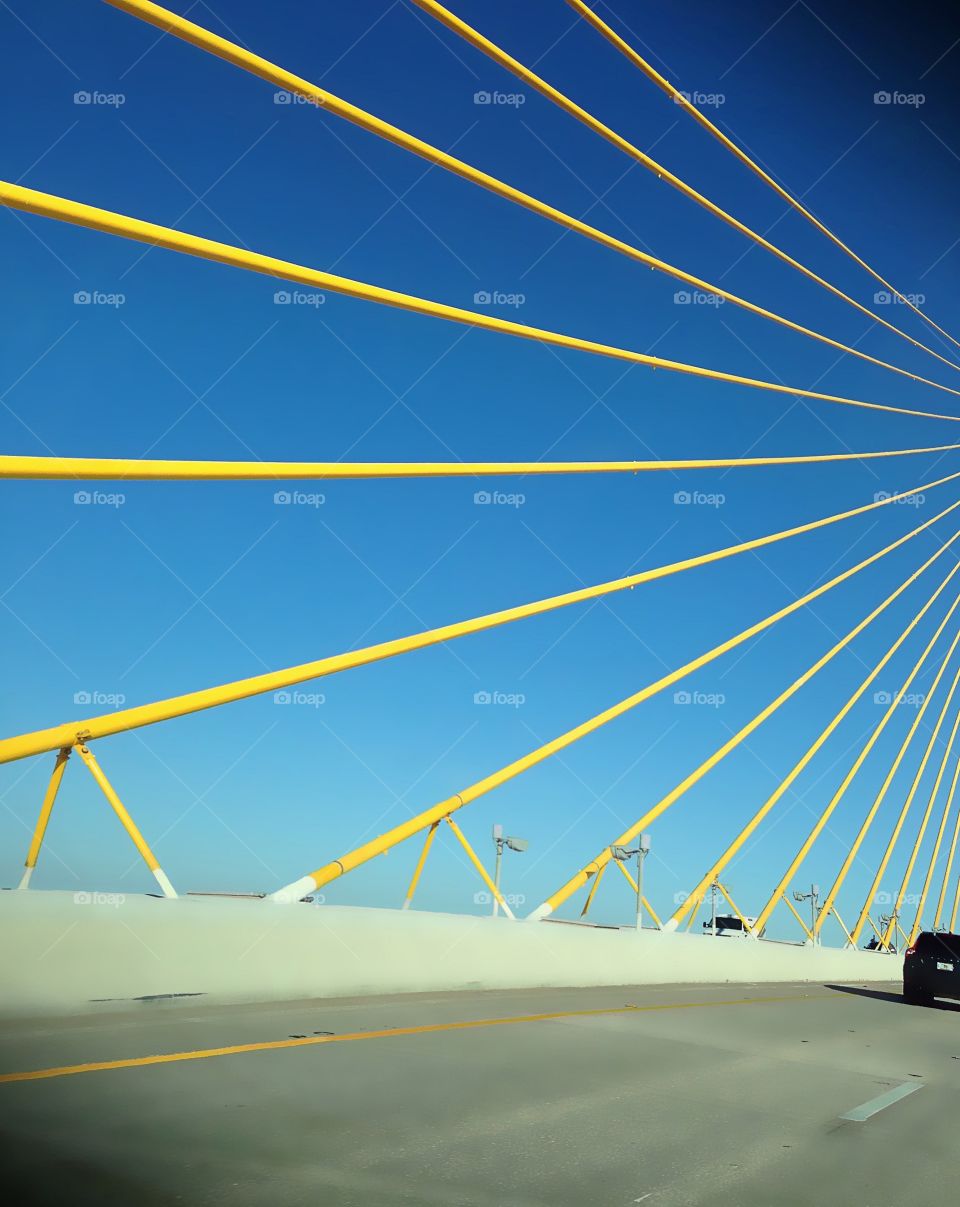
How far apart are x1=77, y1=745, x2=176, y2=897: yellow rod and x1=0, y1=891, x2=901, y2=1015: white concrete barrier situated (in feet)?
0.94

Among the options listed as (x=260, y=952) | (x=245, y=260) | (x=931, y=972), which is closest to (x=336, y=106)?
(x=245, y=260)

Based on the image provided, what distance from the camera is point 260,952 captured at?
1009 centimetres

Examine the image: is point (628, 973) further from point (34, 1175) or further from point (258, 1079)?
point (34, 1175)

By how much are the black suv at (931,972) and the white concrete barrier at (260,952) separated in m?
5.24

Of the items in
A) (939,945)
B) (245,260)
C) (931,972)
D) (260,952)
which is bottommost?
(931,972)

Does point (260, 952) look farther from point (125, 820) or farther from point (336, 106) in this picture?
point (336, 106)

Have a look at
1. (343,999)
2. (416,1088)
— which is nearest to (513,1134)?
(416,1088)

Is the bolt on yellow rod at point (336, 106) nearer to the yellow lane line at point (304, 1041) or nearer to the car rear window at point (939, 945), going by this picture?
the yellow lane line at point (304, 1041)

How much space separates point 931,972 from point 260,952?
1378cm

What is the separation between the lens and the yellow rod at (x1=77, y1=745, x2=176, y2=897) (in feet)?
27.8

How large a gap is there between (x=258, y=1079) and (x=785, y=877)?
18.7m

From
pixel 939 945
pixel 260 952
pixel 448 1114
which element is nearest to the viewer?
pixel 448 1114

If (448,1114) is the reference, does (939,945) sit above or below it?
above

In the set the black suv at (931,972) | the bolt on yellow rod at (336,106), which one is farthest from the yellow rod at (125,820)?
the black suv at (931,972)
